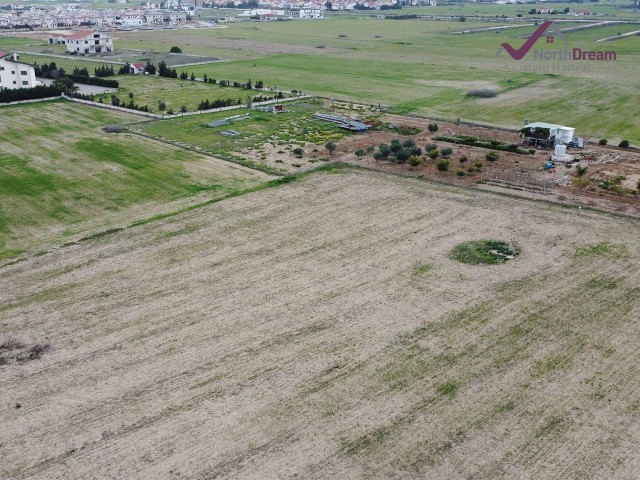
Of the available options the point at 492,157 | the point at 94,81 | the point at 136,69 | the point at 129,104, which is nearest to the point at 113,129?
the point at 129,104

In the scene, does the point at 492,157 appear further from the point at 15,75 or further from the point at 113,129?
the point at 15,75

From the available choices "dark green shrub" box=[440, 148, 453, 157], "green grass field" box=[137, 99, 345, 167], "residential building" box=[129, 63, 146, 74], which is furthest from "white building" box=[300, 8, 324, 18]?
"dark green shrub" box=[440, 148, 453, 157]

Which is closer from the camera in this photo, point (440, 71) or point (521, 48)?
point (440, 71)

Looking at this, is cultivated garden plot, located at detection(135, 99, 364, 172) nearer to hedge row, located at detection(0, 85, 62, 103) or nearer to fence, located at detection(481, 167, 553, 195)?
fence, located at detection(481, 167, 553, 195)

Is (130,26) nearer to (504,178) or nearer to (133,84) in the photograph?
(133,84)

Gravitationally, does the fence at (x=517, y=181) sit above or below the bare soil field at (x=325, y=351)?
above

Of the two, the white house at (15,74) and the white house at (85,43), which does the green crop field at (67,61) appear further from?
the white house at (15,74)

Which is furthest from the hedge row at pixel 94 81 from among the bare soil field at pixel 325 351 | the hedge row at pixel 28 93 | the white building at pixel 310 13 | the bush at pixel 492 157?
the white building at pixel 310 13
